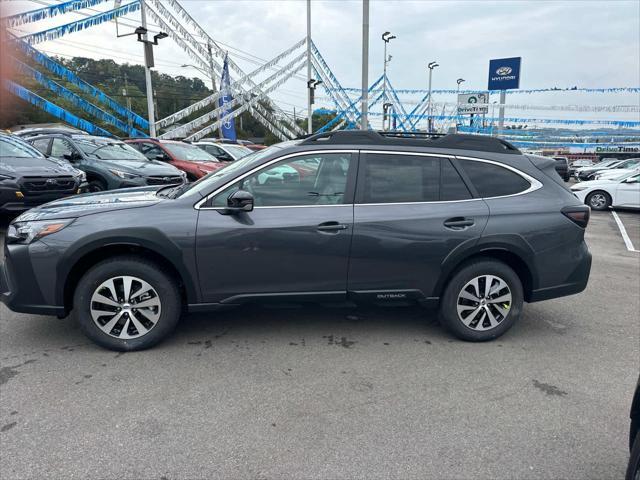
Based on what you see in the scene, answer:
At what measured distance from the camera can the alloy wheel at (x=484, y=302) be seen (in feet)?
12.6

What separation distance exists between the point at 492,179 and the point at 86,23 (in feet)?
60.8

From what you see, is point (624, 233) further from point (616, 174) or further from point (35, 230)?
point (35, 230)

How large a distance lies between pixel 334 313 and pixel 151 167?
275 inches

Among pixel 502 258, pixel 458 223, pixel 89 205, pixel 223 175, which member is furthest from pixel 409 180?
pixel 89 205

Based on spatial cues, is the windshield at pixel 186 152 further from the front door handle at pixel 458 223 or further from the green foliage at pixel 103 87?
the front door handle at pixel 458 223

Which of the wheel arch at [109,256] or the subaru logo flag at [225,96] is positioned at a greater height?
the subaru logo flag at [225,96]

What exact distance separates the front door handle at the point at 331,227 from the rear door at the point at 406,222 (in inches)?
4.5

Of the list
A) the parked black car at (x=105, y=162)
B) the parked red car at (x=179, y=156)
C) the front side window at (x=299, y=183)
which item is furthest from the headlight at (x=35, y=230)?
the parked red car at (x=179, y=156)

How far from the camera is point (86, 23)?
17.1 m

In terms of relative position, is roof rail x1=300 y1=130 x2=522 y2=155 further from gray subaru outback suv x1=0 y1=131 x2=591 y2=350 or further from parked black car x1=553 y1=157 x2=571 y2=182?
parked black car x1=553 y1=157 x2=571 y2=182

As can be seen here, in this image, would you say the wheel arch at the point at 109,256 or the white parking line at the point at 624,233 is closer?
the wheel arch at the point at 109,256

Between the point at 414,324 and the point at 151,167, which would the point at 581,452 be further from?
the point at 151,167

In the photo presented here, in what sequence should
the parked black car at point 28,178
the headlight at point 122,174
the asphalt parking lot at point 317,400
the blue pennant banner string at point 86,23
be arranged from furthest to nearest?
the blue pennant banner string at point 86,23
the headlight at point 122,174
the parked black car at point 28,178
the asphalt parking lot at point 317,400

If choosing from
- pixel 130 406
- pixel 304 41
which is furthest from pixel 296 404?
pixel 304 41
